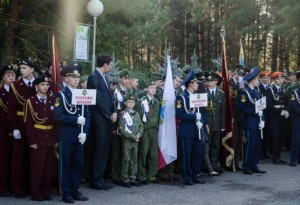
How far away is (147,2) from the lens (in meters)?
17.8

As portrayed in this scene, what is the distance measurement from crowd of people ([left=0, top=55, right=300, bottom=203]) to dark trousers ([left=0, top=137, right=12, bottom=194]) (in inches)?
0.6

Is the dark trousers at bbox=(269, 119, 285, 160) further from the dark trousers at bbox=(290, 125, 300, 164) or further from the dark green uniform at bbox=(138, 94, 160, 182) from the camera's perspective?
the dark green uniform at bbox=(138, 94, 160, 182)

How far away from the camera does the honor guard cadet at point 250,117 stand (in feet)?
30.6

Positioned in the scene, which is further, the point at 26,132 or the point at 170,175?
the point at 170,175

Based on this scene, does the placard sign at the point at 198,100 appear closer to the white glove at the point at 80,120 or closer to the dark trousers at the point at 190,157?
the dark trousers at the point at 190,157

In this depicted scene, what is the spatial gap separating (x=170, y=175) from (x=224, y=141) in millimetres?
1540

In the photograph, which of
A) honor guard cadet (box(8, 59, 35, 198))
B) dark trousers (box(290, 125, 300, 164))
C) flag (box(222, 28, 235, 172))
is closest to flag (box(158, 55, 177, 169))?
flag (box(222, 28, 235, 172))

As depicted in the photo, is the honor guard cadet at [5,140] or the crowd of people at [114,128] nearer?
the crowd of people at [114,128]

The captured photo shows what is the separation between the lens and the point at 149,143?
8.59m

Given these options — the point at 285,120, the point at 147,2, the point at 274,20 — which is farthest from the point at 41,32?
the point at 274,20

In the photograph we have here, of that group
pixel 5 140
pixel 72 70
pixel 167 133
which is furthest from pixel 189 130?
pixel 5 140

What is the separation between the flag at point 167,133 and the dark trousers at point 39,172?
220 cm

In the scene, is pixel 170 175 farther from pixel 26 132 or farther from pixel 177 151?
pixel 26 132

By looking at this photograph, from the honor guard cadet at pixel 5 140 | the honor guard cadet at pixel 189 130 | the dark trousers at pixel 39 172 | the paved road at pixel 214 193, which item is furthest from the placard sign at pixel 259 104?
the honor guard cadet at pixel 5 140
